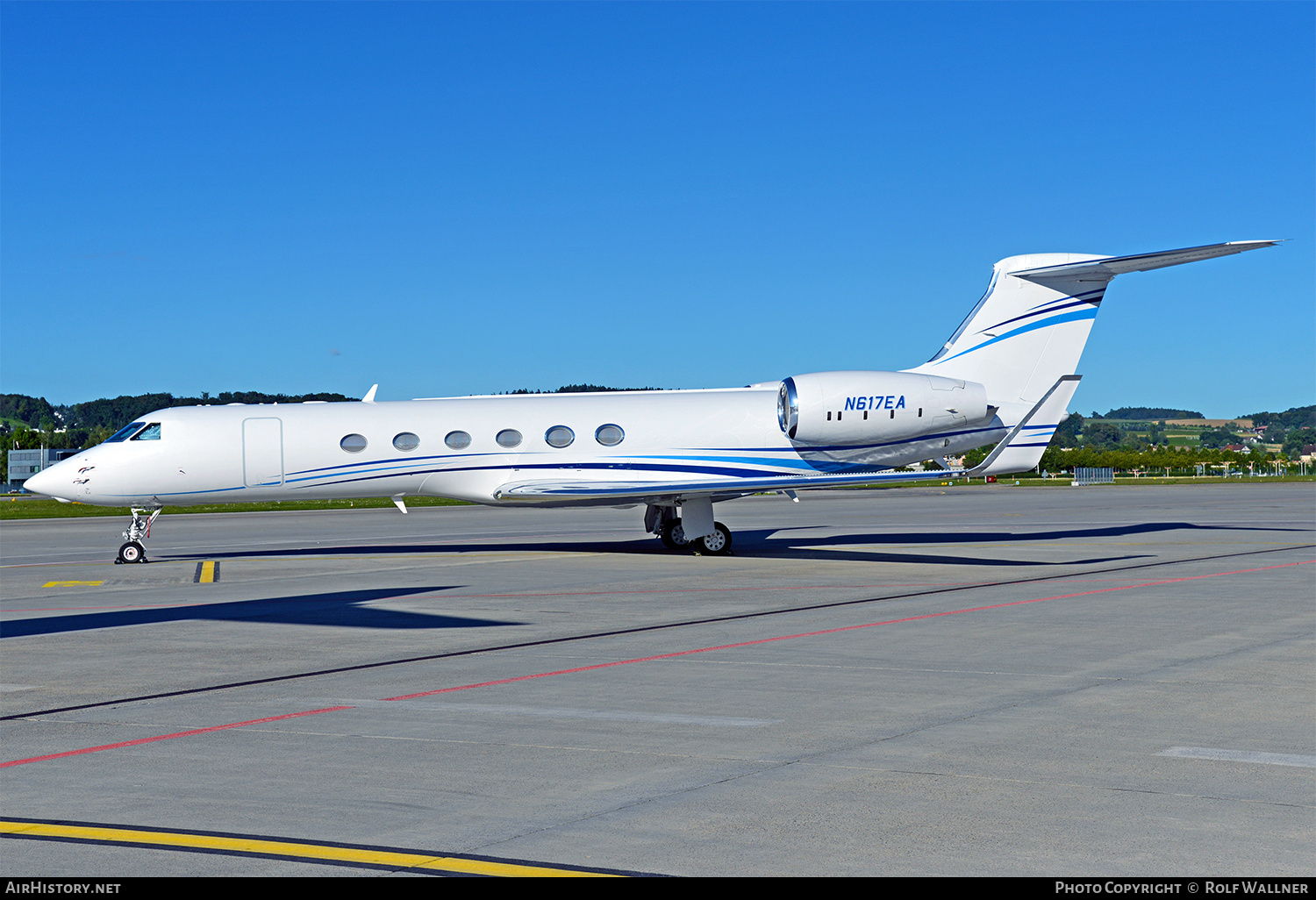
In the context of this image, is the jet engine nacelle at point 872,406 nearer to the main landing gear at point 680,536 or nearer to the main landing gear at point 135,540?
the main landing gear at point 680,536

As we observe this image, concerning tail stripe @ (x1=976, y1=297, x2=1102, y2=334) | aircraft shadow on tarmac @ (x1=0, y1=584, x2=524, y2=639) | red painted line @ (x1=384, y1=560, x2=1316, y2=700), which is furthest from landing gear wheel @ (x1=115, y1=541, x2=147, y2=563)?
tail stripe @ (x1=976, y1=297, x2=1102, y2=334)

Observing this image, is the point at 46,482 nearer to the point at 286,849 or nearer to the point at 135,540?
the point at 135,540

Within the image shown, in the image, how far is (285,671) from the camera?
1121 centimetres

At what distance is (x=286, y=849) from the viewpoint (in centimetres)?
577

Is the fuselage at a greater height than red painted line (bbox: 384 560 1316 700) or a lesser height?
greater

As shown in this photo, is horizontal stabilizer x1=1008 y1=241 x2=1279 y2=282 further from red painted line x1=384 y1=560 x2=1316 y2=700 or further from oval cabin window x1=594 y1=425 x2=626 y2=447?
oval cabin window x1=594 y1=425 x2=626 y2=447

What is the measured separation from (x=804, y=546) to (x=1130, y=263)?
8.95 metres

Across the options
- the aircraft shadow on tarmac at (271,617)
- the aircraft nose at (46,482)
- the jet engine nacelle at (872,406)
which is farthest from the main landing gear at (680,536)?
the aircraft nose at (46,482)

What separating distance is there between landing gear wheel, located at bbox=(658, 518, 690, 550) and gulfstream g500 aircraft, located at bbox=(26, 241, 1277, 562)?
0.60 meters

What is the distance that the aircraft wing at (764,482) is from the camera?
22.4 m

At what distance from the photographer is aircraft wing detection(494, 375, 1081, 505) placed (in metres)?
22.4

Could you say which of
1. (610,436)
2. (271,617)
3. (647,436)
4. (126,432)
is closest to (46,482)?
(126,432)
